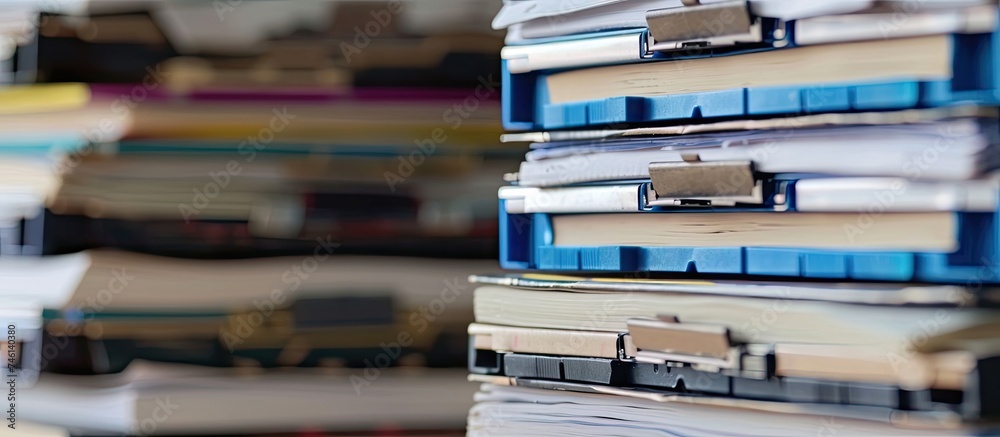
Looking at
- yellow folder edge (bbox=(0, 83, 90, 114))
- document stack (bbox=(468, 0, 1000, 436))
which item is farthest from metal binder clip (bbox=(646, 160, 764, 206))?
yellow folder edge (bbox=(0, 83, 90, 114))

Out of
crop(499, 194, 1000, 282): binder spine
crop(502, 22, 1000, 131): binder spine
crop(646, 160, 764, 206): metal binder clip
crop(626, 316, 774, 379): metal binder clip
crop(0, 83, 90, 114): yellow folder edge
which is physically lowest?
crop(626, 316, 774, 379): metal binder clip

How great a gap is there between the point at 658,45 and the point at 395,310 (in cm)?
32

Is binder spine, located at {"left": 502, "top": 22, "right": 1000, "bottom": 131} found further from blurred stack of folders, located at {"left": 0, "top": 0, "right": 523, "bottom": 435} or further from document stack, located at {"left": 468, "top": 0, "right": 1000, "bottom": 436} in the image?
blurred stack of folders, located at {"left": 0, "top": 0, "right": 523, "bottom": 435}

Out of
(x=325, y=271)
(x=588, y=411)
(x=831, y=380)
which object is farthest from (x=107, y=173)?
(x=831, y=380)

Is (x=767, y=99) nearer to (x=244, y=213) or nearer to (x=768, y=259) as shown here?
(x=768, y=259)

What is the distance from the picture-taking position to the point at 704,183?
609 mm

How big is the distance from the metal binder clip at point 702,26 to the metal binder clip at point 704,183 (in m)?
0.07

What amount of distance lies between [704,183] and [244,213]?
0.39 metres

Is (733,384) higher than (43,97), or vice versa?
(43,97)

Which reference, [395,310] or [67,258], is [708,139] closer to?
[395,310]

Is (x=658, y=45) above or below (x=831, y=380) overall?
above

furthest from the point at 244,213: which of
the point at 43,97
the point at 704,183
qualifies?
the point at 704,183

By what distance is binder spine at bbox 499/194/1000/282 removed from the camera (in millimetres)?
533

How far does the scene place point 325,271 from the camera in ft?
2.78
